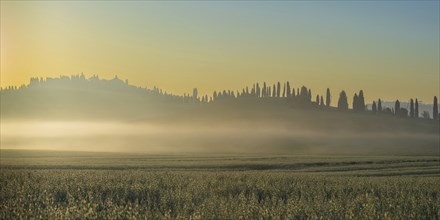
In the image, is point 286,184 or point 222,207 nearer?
point 222,207

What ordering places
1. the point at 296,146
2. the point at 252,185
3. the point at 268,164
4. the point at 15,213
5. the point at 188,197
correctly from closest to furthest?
the point at 15,213, the point at 188,197, the point at 252,185, the point at 268,164, the point at 296,146

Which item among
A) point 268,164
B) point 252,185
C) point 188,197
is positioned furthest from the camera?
point 268,164

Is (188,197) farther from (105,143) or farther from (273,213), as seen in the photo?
(105,143)

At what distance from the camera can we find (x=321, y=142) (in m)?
195

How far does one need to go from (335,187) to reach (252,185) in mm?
4369

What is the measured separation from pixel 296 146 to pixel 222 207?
168858 millimetres

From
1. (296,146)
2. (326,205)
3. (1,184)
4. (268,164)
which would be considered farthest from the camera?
(296,146)

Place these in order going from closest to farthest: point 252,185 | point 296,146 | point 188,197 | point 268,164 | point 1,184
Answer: point 188,197 → point 1,184 → point 252,185 → point 268,164 → point 296,146

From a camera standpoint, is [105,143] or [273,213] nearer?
[273,213]

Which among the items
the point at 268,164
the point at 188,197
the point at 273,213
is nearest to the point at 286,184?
the point at 188,197

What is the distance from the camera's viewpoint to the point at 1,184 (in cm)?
2748

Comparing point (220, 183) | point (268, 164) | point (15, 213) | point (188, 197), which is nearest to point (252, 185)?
point (220, 183)

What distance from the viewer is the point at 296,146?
606ft

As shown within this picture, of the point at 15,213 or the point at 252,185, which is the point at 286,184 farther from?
the point at 15,213
